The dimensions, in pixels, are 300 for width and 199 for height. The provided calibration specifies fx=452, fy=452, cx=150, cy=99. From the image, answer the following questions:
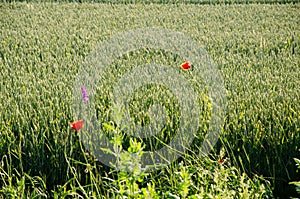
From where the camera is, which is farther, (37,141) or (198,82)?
(198,82)

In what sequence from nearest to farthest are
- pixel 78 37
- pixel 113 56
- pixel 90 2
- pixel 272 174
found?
pixel 272 174
pixel 113 56
pixel 78 37
pixel 90 2

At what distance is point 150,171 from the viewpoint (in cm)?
234

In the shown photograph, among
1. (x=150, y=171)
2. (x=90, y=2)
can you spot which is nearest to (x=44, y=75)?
(x=150, y=171)

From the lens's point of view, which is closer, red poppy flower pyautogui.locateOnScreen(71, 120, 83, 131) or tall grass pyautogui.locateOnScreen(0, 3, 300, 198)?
red poppy flower pyautogui.locateOnScreen(71, 120, 83, 131)

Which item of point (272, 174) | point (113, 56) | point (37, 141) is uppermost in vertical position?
point (113, 56)

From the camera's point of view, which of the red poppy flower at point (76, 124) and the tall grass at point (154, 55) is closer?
the red poppy flower at point (76, 124)

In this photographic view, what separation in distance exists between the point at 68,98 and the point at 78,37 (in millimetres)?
2232

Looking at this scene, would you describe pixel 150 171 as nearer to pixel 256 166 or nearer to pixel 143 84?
pixel 256 166

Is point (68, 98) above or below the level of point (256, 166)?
above

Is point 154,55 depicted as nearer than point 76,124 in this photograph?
No

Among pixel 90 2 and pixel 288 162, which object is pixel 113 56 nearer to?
pixel 288 162

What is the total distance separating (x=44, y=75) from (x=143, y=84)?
2.69 feet

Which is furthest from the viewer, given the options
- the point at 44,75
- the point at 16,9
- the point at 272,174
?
the point at 16,9

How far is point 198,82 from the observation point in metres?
3.36
